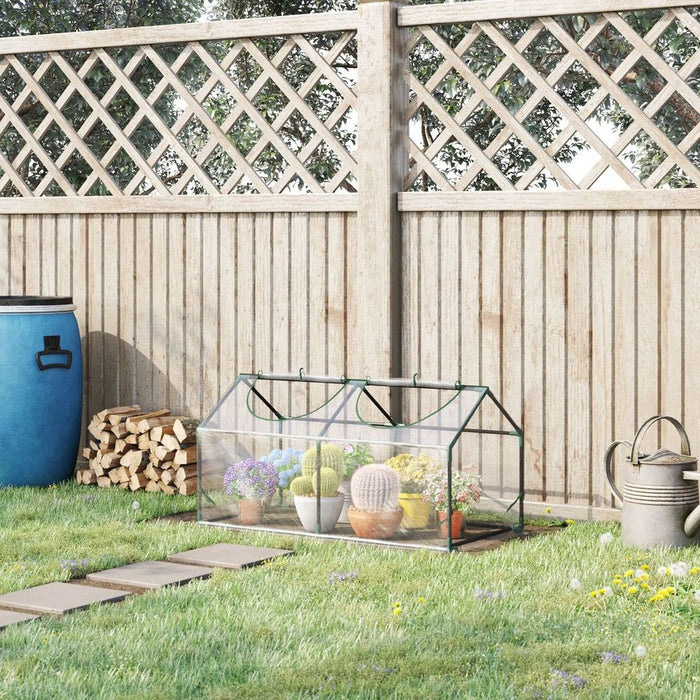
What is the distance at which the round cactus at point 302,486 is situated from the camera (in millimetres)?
4773

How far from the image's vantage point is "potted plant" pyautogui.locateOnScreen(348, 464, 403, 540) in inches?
180

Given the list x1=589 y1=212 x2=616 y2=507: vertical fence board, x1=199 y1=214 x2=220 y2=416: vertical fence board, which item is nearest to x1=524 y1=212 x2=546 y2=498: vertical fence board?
x1=589 y1=212 x2=616 y2=507: vertical fence board

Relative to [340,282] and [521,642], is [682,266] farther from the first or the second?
[521,642]

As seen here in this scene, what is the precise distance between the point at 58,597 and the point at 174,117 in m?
7.99

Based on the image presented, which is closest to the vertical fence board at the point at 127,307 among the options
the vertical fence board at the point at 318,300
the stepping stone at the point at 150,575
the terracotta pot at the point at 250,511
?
the vertical fence board at the point at 318,300

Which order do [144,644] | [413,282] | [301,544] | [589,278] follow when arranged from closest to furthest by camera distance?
[144,644] → [301,544] → [589,278] → [413,282]

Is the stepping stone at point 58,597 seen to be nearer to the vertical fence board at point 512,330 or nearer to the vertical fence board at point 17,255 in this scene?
the vertical fence board at point 512,330

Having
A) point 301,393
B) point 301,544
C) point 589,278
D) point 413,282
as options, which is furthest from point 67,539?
point 589,278

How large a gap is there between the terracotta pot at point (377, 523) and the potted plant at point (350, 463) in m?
0.09

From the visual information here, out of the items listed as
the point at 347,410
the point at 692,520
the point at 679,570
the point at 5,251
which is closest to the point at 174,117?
the point at 5,251

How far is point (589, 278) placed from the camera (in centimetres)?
501

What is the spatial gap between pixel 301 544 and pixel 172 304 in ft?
6.26

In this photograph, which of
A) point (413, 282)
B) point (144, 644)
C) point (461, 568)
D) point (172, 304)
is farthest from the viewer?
point (172, 304)

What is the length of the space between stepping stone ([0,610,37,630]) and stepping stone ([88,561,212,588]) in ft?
1.52
